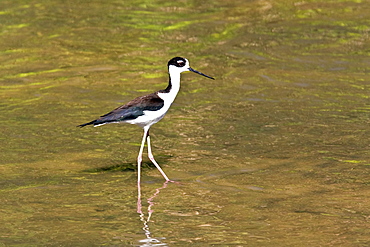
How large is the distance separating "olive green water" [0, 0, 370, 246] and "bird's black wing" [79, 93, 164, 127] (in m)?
0.83

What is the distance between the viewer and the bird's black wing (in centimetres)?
975

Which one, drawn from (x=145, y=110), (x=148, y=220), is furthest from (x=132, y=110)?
(x=148, y=220)

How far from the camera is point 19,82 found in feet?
48.6

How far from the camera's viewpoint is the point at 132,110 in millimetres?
9859

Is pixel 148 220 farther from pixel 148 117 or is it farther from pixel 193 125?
pixel 193 125

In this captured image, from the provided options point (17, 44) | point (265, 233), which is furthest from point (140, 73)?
point (265, 233)

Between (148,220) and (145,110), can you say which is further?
(145,110)

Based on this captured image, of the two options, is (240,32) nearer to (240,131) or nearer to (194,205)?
(240,131)

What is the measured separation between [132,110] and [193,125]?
2.68m

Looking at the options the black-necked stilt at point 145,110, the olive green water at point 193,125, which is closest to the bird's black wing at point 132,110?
the black-necked stilt at point 145,110

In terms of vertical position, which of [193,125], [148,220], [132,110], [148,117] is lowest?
[148,220]

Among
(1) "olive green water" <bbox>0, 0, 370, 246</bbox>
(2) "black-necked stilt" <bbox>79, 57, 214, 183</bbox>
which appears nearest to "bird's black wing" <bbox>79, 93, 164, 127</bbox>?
(2) "black-necked stilt" <bbox>79, 57, 214, 183</bbox>

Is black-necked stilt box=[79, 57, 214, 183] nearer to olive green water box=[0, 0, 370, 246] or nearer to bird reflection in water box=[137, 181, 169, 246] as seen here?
bird reflection in water box=[137, 181, 169, 246]

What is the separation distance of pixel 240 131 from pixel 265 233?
4064 mm
